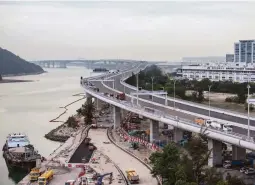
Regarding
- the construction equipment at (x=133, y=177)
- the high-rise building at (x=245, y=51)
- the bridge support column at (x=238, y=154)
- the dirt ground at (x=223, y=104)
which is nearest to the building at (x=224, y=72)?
the dirt ground at (x=223, y=104)

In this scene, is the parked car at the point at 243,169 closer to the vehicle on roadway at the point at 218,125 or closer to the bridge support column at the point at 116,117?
the vehicle on roadway at the point at 218,125

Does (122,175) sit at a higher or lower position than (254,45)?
lower

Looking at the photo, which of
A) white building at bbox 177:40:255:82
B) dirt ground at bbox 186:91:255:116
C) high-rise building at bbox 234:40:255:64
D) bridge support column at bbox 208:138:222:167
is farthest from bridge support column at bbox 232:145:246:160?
high-rise building at bbox 234:40:255:64

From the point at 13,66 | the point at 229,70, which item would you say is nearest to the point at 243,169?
the point at 229,70

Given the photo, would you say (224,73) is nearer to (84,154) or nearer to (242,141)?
(84,154)

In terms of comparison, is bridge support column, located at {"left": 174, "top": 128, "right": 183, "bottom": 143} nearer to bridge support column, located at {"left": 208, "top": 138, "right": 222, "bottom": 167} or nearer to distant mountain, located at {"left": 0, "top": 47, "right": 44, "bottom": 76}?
bridge support column, located at {"left": 208, "top": 138, "right": 222, "bottom": 167}

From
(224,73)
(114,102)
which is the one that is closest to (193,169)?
(114,102)
